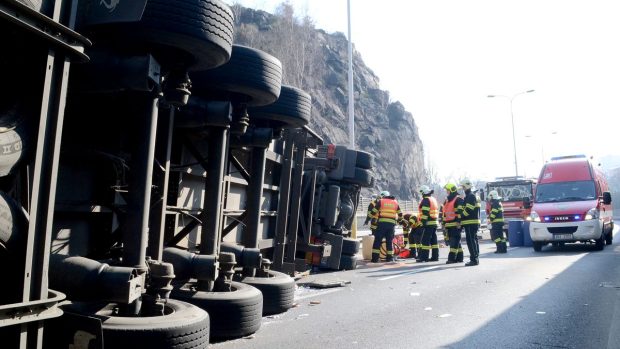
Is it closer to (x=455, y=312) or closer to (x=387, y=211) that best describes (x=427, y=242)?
(x=387, y=211)

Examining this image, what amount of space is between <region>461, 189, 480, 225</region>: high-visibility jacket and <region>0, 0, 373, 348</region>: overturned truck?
596cm

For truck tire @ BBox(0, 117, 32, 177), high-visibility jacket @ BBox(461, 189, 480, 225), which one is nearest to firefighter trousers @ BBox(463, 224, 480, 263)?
high-visibility jacket @ BBox(461, 189, 480, 225)

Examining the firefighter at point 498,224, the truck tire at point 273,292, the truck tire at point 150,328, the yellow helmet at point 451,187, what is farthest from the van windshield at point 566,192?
the truck tire at point 150,328

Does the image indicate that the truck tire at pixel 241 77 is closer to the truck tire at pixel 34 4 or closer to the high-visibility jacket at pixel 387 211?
the truck tire at pixel 34 4

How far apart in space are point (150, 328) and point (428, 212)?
9121mm

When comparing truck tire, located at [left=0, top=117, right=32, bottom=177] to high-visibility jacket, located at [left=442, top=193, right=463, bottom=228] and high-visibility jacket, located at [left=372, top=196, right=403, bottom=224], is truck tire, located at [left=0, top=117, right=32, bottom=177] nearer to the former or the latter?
high-visibility jacket, located at [left=372, top=196, right=403, bottom=224]

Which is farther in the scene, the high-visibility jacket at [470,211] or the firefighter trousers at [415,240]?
the firefighter trousers at [415,240]

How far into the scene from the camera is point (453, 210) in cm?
1099

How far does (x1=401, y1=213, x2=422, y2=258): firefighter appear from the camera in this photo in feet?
39.8

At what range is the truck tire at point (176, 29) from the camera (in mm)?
3115

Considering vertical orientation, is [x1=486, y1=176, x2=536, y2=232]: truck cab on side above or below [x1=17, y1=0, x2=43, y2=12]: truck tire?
above

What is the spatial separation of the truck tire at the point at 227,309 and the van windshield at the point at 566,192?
1189 cm

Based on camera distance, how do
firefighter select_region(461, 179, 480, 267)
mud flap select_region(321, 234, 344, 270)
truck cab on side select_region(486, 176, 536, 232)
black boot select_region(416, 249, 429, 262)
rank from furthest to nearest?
truck cab on side select_region(486, 176, 536, 232)
black boot select_region(416, 249, 429, 262)
firefighter select_region(461, 179, 480, 267)
mud flap select_region(321, 234, 344, 270)

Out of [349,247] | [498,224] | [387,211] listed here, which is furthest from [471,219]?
[498,224]
